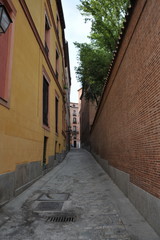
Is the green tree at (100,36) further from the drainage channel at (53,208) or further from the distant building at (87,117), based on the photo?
the drainage channel at (53,208)

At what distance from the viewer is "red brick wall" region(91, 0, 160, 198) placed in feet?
12.6

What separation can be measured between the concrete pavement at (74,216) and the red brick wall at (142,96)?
80 cm

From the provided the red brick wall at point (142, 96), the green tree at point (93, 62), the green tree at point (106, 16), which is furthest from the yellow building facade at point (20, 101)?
Result: the green tree at point (93, 62)

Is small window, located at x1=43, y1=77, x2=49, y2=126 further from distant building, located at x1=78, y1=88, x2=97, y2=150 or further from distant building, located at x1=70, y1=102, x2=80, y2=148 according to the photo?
distant building, located at x1=70, y1=102, x2=80, y2=148

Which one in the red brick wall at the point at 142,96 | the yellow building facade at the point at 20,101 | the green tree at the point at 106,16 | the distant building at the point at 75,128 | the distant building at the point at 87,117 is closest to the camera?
the red brick wall at the point at 142,96

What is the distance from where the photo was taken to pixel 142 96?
4.62m

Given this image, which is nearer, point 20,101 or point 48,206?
point 48,206

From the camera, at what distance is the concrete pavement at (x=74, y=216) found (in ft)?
11.9

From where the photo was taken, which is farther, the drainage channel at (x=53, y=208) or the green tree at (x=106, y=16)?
the green tree at (x=106, y=16)

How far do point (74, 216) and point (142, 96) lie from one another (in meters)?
3.24

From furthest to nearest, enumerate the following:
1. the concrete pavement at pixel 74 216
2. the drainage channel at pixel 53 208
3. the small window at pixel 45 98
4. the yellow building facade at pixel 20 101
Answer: the small window at pixel 45 98 → the yellow building facade at pixel 20 101 → the drainage channel at pixel 53 208 → the concrete pavement at pixel 74 216

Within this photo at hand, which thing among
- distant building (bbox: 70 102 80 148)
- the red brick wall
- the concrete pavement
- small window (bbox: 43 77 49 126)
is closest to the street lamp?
the red brick wall

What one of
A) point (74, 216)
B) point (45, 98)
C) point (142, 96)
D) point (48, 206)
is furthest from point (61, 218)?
point (45, 98)

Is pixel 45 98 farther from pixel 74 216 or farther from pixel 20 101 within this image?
pixel 74 216
